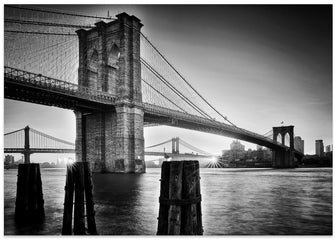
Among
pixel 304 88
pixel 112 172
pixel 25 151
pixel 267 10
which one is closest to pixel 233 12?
pixel 267 10

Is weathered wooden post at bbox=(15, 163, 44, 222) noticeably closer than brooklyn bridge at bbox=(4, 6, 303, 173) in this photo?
Yes

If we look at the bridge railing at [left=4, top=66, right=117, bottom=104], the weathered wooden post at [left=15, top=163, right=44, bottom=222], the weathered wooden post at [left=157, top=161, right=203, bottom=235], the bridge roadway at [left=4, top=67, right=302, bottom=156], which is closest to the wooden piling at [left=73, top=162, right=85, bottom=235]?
the weathered wooden post at [left=157, top=161, right=203, bottom=235]

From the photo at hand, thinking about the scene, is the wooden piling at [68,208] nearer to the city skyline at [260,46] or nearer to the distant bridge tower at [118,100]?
the city skyline at [260,46]

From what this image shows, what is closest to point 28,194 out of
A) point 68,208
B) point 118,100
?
point 68,208

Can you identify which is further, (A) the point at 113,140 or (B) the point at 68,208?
(A) the point at 113,140

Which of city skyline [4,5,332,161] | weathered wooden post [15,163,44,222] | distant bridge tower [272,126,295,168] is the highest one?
city skyline [4,5,332,161]

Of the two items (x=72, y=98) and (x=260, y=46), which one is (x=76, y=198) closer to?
(x=260, y=46)

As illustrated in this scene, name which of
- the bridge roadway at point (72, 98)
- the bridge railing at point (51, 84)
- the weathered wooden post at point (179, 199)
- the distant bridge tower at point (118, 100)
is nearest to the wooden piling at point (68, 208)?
the weathered wooden post at point (179, 199)

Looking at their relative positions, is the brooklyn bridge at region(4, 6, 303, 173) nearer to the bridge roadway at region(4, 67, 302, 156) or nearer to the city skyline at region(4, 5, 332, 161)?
the bridge roadway at region(4, 67, 302, 156)
